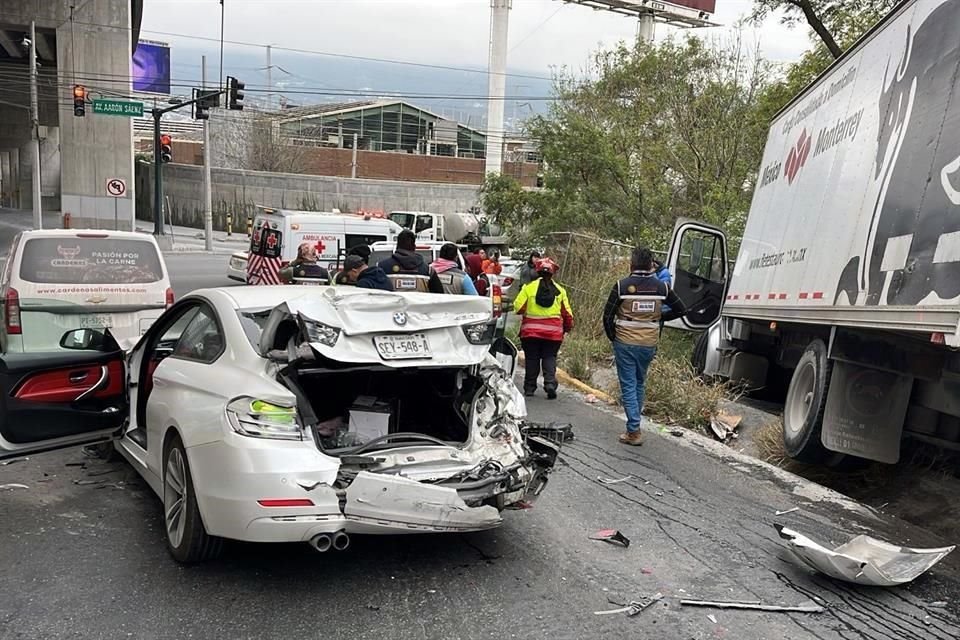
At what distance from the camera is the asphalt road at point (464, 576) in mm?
3816

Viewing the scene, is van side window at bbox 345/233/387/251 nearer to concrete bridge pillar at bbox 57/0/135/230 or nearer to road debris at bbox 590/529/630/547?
road debris at bbox 590/529/630/547

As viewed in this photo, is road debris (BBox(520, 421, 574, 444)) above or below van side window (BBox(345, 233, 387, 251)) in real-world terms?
below

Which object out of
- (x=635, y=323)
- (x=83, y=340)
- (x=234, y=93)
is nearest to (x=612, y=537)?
(x=635, y=323)

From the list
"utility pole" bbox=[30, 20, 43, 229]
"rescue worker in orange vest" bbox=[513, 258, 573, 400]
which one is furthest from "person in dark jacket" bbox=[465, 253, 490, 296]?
"utility pole" bbox=[30, 20, 43, 229]

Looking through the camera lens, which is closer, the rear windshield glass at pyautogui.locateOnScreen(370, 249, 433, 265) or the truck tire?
the truck tire

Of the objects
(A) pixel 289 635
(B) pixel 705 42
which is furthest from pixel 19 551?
(B) pixel 705 42

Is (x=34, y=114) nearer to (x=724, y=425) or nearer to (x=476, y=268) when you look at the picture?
(x=476, y=268)

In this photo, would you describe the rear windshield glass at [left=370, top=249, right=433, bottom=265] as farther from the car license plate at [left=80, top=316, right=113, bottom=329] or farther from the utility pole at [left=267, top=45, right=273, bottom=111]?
the utility pole at [left=267, top=45, right=273, bottom=111]

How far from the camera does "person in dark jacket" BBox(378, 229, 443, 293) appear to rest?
28.7 feet

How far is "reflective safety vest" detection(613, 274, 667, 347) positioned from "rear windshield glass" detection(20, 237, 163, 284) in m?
5.84

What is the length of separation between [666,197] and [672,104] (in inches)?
118

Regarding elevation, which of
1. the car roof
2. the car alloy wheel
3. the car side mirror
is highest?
the car roof

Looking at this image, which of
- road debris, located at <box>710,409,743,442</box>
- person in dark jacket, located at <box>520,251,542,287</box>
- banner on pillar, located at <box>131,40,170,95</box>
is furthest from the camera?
banner on pillar, located at <box>131,40,170,95</box>

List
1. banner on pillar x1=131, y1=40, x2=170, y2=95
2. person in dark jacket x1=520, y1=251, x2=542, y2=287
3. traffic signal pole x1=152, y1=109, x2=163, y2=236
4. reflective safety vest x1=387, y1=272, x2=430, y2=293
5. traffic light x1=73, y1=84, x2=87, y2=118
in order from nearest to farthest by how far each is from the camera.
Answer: reflective safety vest x1=387, y1=272, x2=430, y2=293 < person in dark jacket x1=520, y1=251, x2=542, y2=287 < traffic light x1=73, y1=84, x2=87, y2=118 < traffic signal pole x1=152, y1=109, x2=163, y2=236 < banner on pillar x1=131, y1=40, x2=170, y2=95
